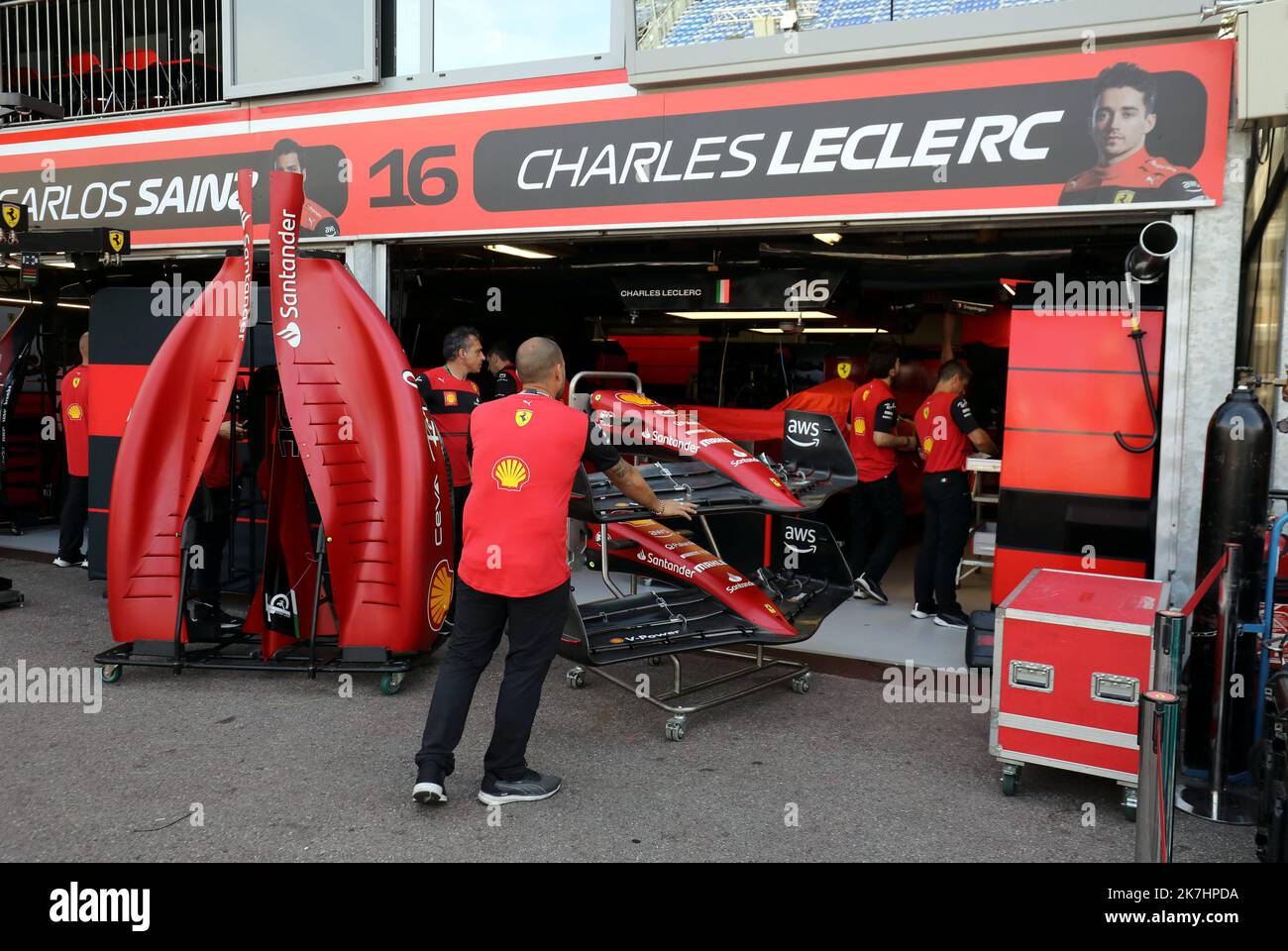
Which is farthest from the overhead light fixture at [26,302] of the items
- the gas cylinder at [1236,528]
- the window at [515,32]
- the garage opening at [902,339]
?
the gas cylinder at [1236,528]

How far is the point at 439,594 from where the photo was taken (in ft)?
17.7

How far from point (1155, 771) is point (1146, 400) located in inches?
144

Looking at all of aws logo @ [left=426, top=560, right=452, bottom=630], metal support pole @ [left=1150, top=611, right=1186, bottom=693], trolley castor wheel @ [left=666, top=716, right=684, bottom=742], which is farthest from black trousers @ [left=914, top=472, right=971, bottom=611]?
metal support pole @ [left=1150, top=611, right=1186, bottom=693]

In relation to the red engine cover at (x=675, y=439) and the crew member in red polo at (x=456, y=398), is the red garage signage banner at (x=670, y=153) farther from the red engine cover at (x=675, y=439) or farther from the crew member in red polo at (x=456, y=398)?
the red engine cover at (x=675, y=439)

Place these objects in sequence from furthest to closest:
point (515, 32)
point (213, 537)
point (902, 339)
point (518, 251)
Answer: point (902, 339) < point (518, 251) < point (515, 32) < point (213, 537)

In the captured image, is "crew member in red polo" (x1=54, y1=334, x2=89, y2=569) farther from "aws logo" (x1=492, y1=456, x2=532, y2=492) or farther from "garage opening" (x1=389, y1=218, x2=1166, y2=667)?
"aws logo" (x1=492, y1=456, x2=532, y2=492)

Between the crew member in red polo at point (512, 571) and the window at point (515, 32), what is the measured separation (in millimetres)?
3628

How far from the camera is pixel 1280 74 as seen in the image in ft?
14.5

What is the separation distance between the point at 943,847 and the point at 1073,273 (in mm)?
4627

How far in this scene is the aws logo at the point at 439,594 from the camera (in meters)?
5.31

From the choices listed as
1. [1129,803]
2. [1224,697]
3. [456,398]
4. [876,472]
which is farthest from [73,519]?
[1224,697]

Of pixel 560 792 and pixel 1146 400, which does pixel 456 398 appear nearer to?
pixel 560 792

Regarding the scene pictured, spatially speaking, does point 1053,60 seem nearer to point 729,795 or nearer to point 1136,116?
point 1136,116

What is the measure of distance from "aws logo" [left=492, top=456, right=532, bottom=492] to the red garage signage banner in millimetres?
3068
